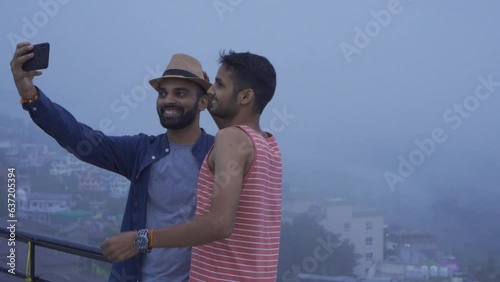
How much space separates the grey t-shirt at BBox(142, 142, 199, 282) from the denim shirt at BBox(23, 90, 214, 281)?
0.8 inches

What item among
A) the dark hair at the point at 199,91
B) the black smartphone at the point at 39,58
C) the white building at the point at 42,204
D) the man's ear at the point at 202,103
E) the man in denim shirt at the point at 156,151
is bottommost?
the white building at the point at 42,204

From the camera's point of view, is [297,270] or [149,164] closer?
[149,164]

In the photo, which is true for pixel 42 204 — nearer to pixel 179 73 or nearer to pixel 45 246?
pixel 45 246

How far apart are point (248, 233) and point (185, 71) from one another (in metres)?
0.64

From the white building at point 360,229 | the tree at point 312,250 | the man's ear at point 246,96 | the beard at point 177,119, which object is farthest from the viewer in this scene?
the white building at point 360,229

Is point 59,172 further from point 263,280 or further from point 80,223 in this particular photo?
point 263,280

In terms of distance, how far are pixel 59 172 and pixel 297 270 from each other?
1.82 meters

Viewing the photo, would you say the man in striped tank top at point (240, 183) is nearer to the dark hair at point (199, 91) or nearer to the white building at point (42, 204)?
the dark hair at point (199, 91)

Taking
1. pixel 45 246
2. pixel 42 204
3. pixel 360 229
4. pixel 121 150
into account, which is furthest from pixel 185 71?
pixel 42 204

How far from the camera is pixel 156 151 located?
70.9 inches

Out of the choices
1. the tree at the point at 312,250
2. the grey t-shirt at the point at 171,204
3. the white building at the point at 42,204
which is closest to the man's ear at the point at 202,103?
the grey t-shirt at the point at 171,204

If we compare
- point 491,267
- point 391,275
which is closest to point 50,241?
point 391,275

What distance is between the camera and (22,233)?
2521mm

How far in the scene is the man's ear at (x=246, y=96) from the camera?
4.86 feet
